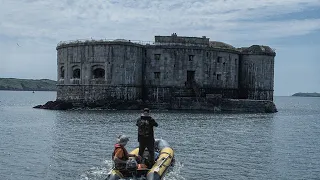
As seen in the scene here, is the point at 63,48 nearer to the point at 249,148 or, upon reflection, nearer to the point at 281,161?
the point at 249,148

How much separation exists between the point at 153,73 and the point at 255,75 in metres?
15.6

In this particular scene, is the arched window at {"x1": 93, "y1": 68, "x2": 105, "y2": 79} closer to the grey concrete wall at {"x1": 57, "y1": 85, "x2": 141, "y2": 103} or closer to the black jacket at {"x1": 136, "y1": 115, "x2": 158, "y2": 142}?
the grey concrete wall at {"x1": 57, "y1": 85, "x2": 141, "y2": 103}

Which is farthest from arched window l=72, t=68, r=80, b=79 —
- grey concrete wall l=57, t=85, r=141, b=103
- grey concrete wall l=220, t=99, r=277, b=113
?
grey concrete wall l=220, t=99, r=277, b=113

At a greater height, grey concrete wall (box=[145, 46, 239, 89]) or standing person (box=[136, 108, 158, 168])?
grey concrete wall (box=[145, 46, 239, 89])

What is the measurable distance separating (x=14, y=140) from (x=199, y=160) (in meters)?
12.5

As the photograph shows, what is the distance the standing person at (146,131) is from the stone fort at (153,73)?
37.8m

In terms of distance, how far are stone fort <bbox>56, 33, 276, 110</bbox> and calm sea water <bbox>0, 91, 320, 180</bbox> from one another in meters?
14.9

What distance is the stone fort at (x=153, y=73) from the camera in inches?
2167

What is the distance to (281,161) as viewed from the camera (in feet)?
73.9

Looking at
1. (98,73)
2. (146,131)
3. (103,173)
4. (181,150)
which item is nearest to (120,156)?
(146,131)

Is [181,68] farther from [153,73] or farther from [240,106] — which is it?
[240,106]

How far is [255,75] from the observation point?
65812 millimetres

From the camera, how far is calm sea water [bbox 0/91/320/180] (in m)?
19.2

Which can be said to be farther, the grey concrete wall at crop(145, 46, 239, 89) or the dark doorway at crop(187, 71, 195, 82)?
the dark doorway at crop(187, 71, 195, 82)
